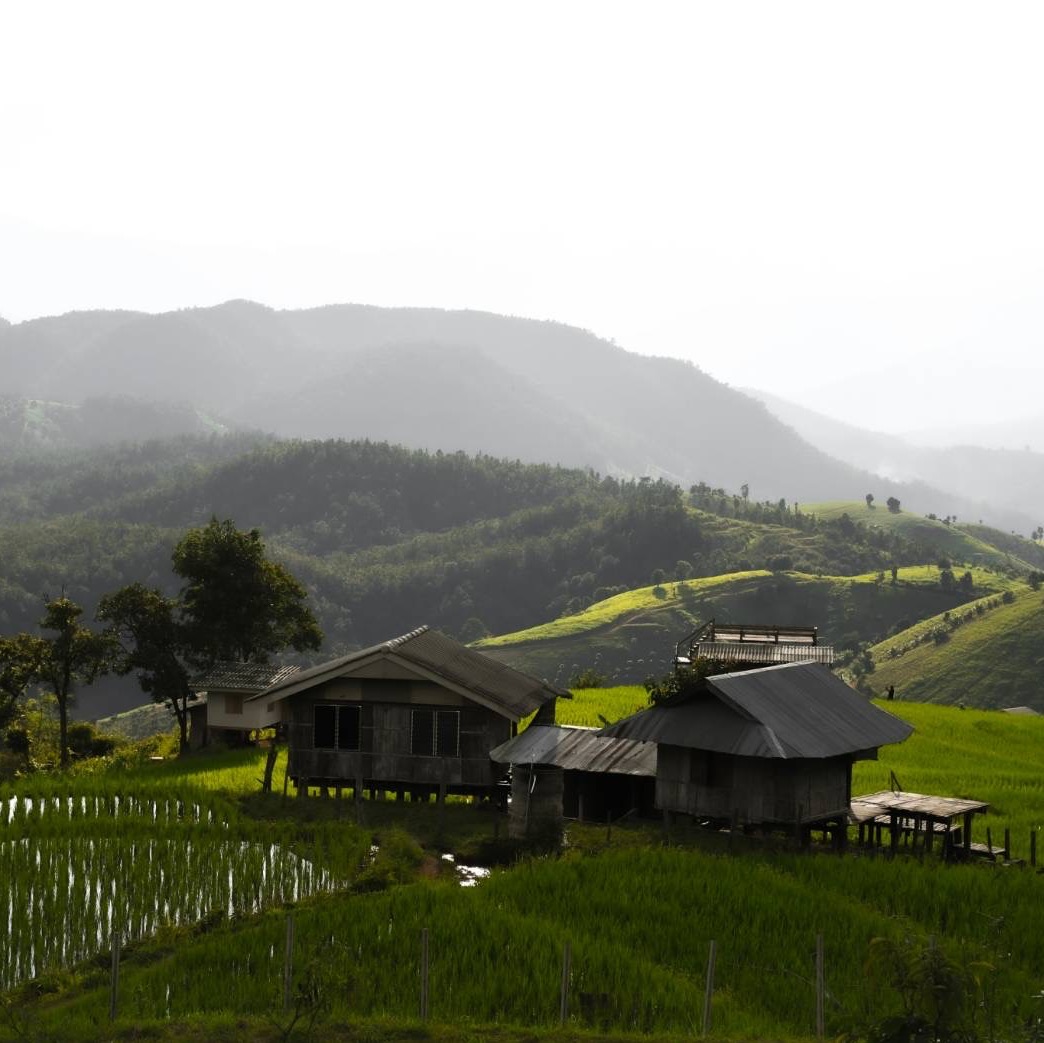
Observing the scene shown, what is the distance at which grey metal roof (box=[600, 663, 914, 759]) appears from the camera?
29703 mm

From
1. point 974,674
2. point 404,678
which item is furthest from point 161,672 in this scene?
point 974,674

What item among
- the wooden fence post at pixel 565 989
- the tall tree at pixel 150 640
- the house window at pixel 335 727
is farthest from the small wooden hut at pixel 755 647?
the wooden fence post at pixel 565 989

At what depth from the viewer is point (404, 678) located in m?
38.4

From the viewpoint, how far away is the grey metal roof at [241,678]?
52281 millimetres

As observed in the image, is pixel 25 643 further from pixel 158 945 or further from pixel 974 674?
pixel 974 674

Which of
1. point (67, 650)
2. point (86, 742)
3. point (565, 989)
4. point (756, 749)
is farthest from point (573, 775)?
point (86, 742)

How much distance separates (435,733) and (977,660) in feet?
284

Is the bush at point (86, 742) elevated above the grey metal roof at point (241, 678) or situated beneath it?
situated beneath

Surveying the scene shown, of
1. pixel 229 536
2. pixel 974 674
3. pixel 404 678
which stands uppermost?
pixel 229 536

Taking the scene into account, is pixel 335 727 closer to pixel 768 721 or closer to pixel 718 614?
pixel 768 721

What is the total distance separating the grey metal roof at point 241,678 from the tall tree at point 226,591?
10.2ft

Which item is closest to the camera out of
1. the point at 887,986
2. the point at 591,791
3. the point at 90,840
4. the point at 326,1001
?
the point at 326,1001

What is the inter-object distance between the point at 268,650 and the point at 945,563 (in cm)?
14322

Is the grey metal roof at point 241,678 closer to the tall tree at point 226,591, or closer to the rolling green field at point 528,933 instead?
the tall tree at point 226,591
